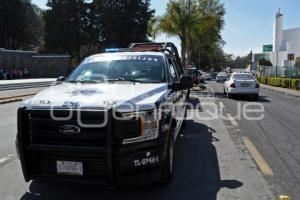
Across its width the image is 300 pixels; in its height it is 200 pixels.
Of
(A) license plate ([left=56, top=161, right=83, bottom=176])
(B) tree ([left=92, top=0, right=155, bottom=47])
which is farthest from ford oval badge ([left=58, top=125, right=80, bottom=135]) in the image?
(B) tree ([left=92, top=0, right=155, bottom=47])

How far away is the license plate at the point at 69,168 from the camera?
15.8 feet

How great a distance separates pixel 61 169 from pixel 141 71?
258 cm

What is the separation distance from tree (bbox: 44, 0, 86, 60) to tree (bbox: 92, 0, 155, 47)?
3.73m

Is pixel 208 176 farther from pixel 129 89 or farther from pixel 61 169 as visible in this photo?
pixel 61 169

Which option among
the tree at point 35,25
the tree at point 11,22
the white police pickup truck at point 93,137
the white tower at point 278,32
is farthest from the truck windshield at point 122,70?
the white tower at point 278,32

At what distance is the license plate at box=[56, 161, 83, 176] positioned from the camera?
482 cm

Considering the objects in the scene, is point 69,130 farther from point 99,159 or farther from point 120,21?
point 120,21

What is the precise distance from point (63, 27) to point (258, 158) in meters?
63.9

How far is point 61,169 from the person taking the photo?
4883 millimetres

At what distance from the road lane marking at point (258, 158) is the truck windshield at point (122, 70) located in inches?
87.1

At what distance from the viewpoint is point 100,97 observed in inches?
201

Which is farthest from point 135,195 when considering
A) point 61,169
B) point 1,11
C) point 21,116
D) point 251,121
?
point 1,11

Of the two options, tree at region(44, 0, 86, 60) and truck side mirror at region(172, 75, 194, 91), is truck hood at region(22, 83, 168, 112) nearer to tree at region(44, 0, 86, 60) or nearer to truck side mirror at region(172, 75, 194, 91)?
truck side mirror at region(172, 75, 194, 91)

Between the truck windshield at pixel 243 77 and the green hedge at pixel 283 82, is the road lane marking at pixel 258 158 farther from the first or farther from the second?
the green hedge at pixel 283 82
